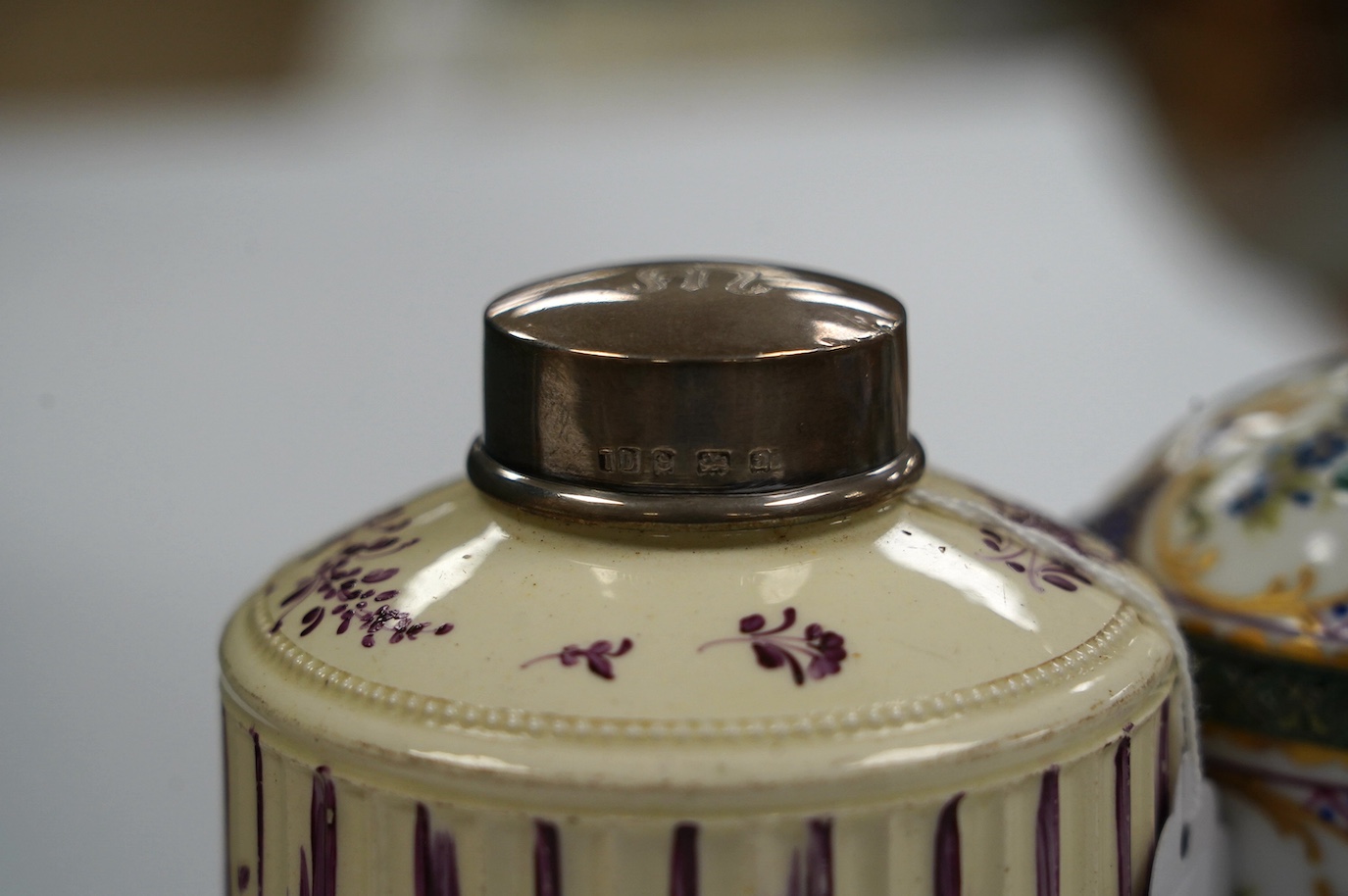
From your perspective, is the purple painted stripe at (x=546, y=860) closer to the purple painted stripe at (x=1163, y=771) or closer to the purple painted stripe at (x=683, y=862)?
the purple painted stripe at (x=683, y=862)

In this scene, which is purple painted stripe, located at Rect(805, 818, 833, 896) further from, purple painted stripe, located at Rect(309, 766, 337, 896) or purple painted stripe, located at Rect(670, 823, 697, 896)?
purple painted stripe, located at Rect(309, 766, 337, 896)

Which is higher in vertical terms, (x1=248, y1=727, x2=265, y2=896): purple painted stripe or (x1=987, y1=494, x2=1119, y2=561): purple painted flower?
(x1=987, y1=494, x2=1119, y2=561): purple painted flower

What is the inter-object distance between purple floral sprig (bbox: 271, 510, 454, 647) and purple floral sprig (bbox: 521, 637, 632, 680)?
0.06m

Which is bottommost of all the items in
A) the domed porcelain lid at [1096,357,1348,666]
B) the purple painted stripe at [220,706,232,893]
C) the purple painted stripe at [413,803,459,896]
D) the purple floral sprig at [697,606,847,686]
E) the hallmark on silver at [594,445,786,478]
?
the purple painted stripe at [220,706,232,893]

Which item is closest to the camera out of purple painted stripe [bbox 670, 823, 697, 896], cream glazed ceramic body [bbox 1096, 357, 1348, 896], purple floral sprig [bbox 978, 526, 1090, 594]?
purple painted stripe [bbox 670, 823, 697, 896]

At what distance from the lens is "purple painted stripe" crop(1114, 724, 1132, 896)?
2.23ft

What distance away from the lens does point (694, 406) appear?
672 mm

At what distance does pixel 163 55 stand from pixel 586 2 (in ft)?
2.93

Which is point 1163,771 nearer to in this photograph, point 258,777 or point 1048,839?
point 1048,839

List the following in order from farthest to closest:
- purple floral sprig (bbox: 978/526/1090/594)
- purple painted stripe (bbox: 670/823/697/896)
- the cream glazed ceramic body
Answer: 1. the cream glazed ceramic body
2. purple floral sprig (bbox: 978/526/1090/594)
3. purple painted stripe (bbox: 670/823/697/896)

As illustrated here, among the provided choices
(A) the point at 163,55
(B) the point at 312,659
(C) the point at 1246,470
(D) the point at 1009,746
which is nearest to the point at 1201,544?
(C) the point at 1246,470

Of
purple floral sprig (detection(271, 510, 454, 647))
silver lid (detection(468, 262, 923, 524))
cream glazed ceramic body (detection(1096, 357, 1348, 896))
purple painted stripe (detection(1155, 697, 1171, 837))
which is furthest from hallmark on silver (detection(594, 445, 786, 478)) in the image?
cream glazed ceramic body (detection(1096, 357, 1348, 896))

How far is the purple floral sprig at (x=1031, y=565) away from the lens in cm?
73

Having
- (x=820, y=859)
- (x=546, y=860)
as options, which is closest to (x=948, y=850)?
(x=820, y=859)
